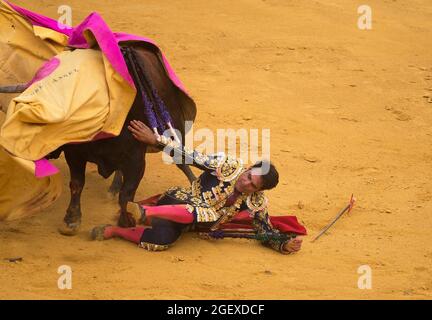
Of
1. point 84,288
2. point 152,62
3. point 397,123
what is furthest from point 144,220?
point 397,123

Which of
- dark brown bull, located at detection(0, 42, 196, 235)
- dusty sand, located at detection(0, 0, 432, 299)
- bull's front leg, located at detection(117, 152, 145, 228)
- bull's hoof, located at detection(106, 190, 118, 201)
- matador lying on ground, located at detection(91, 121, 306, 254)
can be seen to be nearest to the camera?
dusty sand, located at detection(0, 0, 432, 299)

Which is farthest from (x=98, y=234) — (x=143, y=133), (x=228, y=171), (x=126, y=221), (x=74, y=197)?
(x=228, y=171)

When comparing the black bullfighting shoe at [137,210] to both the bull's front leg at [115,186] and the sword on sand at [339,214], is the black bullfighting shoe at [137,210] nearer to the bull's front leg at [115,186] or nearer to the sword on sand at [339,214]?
the bull's front leg at [115,186]

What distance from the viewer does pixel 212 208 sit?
634 cm

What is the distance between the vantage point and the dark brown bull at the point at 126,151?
6.25 metres

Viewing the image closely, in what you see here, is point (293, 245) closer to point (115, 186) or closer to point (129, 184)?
point (129, 184)

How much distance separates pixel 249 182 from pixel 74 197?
1.27m

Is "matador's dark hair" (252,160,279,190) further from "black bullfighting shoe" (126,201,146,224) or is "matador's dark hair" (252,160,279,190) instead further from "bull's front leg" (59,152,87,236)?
"bull's front leg" (59,152,87,236)


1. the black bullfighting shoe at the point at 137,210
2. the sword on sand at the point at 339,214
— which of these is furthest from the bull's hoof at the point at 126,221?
the sword on sand at the point at 339,214

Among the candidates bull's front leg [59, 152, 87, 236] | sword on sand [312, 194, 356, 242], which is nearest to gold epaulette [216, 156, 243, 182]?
sword on sand [312, 194, 356, 242]

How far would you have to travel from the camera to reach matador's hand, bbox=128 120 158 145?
6.11 metres

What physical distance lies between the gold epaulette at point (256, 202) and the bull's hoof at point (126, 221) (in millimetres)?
815

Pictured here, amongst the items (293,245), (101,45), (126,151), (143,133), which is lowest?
(293,245)

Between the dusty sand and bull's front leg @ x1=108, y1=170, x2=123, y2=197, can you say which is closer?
the dusty sand
